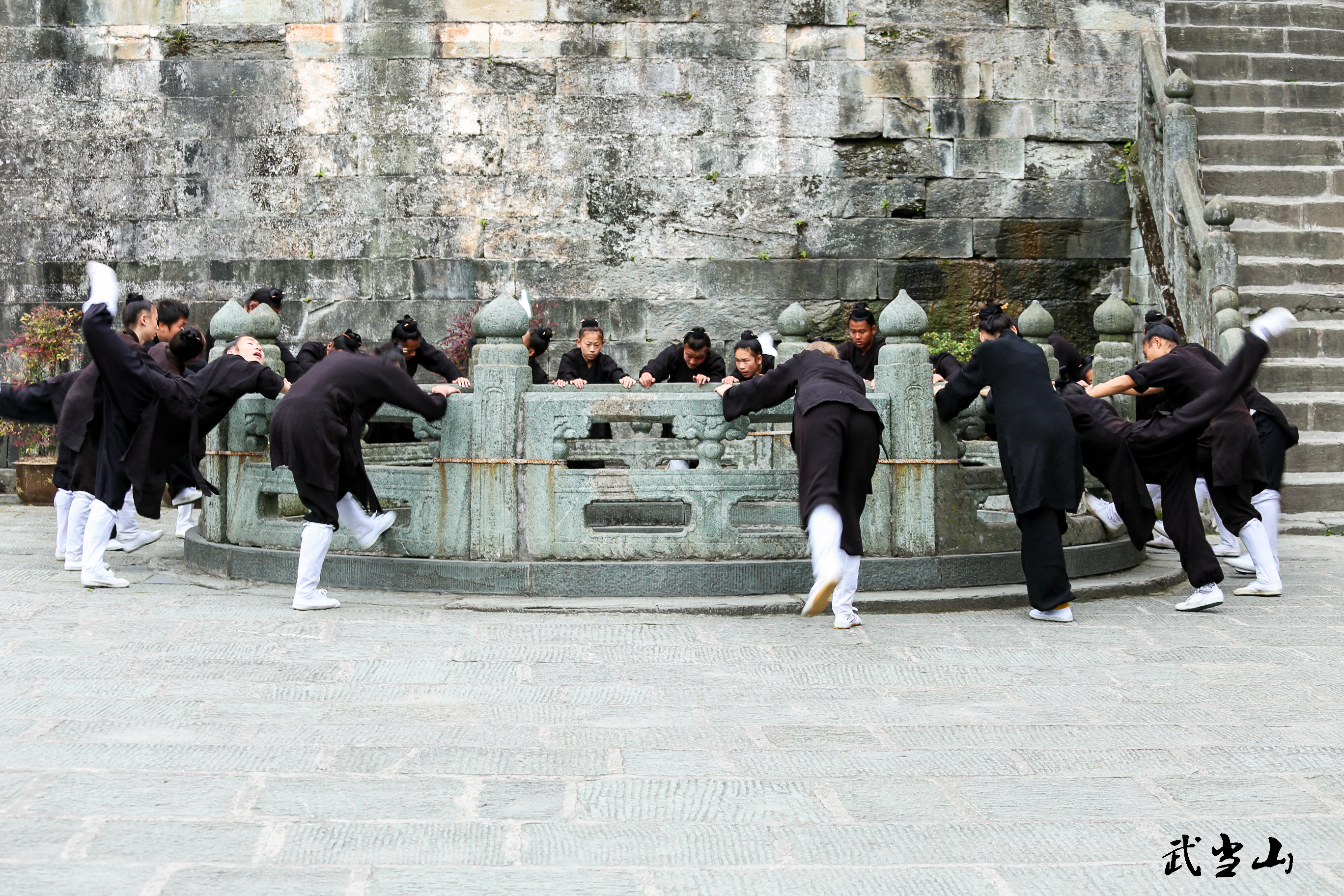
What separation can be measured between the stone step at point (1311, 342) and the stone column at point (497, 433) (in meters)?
6.65

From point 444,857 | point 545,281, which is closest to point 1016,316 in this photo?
point 545,281

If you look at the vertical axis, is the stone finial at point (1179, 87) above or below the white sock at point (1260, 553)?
above

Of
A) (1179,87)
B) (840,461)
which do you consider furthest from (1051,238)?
(840,461)

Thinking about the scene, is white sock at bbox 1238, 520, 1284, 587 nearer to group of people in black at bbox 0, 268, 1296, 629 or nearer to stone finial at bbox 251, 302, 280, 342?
group of people in black at bbox 0, 268, 1296, 629

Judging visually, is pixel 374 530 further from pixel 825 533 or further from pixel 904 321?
pixel 904 321

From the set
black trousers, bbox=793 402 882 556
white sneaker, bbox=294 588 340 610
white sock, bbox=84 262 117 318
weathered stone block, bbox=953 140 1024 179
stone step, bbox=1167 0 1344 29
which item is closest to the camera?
black trousers, bbox=793 402 882 556

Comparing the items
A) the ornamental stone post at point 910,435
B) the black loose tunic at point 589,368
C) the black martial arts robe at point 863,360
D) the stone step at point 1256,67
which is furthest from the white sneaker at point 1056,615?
the stone step at point 1256,67

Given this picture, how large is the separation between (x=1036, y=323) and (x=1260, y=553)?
7.26 feet

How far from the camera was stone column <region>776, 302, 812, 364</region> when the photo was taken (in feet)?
32.2

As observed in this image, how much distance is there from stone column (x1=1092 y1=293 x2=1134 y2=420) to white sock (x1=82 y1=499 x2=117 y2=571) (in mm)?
5993

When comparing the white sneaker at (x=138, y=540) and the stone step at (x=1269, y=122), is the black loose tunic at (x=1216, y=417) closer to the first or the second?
the stone step at (x=1269, y=122)

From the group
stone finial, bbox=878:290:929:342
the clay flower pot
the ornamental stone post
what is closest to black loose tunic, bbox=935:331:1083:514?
the ornamental stone post

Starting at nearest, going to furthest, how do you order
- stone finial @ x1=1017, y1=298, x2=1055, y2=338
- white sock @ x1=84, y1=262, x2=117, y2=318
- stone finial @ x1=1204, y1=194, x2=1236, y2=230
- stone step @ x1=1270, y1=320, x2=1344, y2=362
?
white sock @ x1=84, y1=262, x2=117, y2=318
stone finial @ x1=1017, y1=298, x2=1055, y2=338
stone finial @ x1=1204, y1=194, x2=1236, y2=230
stone step @ x1=1270, y1=320, x2=1344, y2=362

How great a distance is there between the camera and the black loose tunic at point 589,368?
35.3 feet
